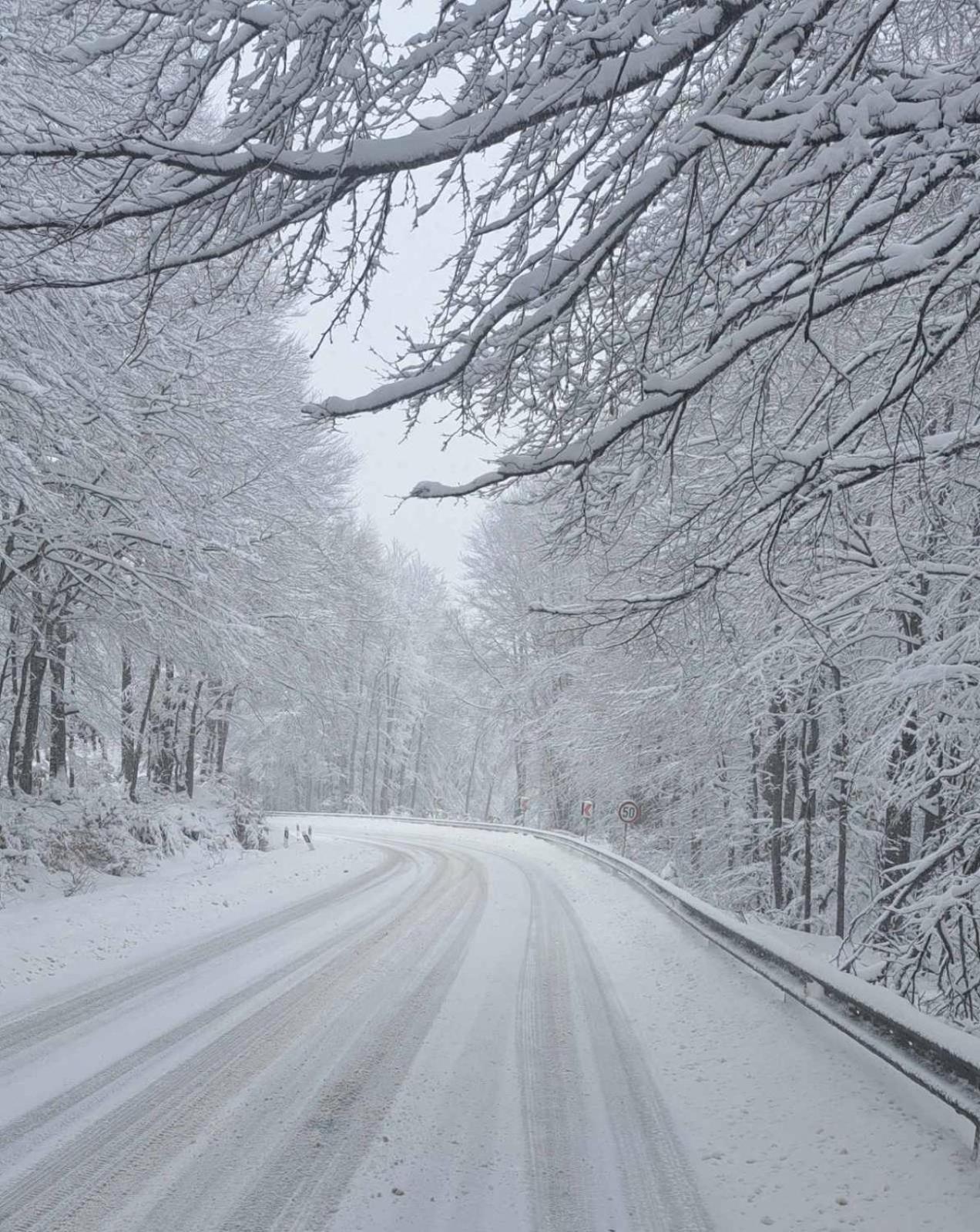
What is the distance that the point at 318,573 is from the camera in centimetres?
1986

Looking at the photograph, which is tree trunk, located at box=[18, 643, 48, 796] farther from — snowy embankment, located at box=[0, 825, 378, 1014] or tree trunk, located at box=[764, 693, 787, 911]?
tree trunk, located at box=[764, 693, 787, 911]

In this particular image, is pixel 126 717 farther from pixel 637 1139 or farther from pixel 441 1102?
pixel 637 1139

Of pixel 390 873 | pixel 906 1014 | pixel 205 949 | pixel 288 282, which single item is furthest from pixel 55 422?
pixel 390 873

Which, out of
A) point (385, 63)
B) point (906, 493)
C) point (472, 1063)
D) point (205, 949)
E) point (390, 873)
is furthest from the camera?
point (390, 873)

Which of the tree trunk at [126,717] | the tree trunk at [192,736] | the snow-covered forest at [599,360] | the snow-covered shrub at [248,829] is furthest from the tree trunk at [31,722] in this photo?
the tree trunk at [192,736]

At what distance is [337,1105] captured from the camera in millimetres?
4496

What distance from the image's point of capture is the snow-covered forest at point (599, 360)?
315cm

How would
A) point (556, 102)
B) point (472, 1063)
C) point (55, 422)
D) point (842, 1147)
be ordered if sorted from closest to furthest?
point (556, 102) → point (842, 1147) → point (472, 1063) → point (55, 422)

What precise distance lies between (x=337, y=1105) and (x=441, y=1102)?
23.3 inches

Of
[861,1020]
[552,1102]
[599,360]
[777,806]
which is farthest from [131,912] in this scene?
[777,806]

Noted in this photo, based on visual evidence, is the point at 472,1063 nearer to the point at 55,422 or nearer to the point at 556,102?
the point at 556,102

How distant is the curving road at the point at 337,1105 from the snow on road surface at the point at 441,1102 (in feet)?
0.05

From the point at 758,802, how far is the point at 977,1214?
13236 mm

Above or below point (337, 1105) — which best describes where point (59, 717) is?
above
